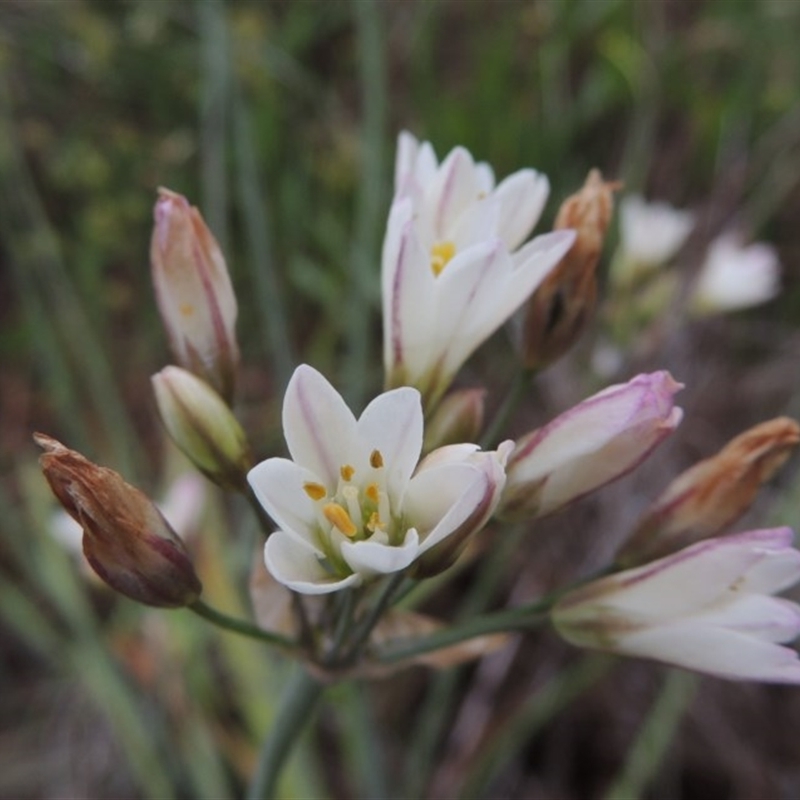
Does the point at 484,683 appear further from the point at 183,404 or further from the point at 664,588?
the point at 183,404

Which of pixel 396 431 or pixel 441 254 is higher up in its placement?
pixel 441 254

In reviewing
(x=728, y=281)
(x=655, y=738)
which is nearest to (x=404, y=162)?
(x=655, y=738)

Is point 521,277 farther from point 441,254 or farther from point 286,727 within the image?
point 286,727

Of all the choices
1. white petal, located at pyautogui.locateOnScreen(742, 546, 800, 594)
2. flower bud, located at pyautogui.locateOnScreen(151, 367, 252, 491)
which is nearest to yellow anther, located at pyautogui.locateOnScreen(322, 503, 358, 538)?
flower bud, located at pyautogui.locateOnScreen(151, 367, 252, 491)

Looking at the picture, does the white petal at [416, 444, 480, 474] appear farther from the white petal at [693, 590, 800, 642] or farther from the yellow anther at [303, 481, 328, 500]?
the white petal at [693, 590, 800, 642]

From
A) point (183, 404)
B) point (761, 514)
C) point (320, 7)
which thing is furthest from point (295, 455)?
point (320, 7)

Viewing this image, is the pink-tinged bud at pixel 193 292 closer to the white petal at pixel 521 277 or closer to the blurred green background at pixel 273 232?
the white petal at pixel 521 277
